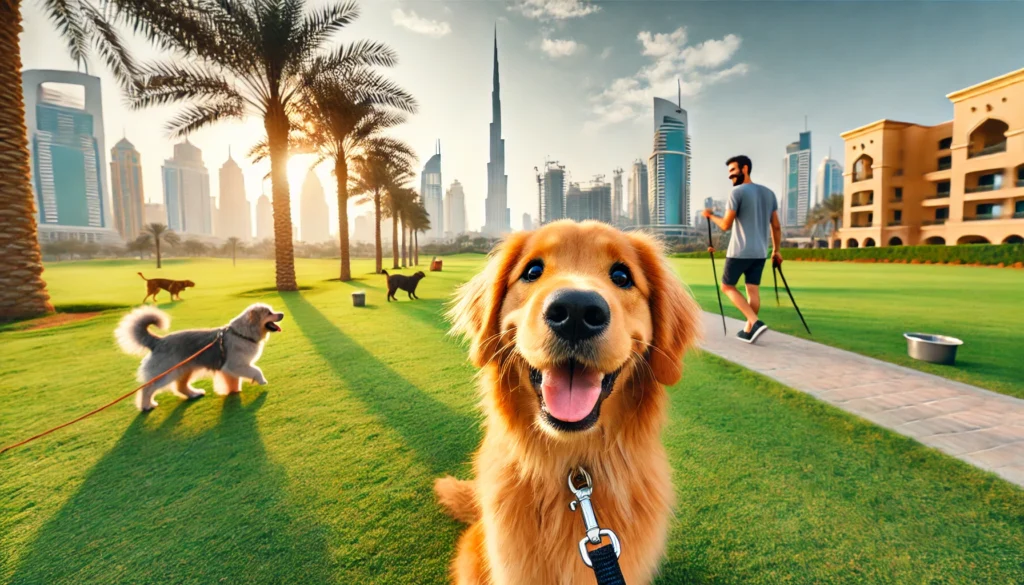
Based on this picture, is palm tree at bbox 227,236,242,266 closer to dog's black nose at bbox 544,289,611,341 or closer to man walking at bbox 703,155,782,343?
man walking at bbox 703,155,782,343

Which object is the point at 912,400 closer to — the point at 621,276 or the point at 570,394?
the point at 621,276

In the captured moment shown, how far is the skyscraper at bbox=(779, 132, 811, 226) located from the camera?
14488 cm

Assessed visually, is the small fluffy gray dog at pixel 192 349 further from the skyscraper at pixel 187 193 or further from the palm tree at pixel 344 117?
the skyscraper at pixel 187 193

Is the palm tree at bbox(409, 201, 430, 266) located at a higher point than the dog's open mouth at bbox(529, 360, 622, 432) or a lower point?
higher

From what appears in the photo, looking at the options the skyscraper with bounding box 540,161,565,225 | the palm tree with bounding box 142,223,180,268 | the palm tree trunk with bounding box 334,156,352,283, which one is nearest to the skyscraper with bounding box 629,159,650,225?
the skyscraper with bounding box 540,161,565,225

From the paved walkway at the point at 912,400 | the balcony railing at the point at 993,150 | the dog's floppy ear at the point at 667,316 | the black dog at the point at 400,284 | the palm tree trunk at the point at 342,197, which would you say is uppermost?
the balcony railing at the point at 993,150

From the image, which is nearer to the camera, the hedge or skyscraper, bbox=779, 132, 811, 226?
the hedge

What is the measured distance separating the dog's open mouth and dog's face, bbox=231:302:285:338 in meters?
4.18

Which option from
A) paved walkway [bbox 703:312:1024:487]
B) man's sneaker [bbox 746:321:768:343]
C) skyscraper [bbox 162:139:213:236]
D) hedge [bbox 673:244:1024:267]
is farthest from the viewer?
skyscraper [bbox 162:139:213:236]

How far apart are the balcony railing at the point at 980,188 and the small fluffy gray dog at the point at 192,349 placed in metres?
58.6

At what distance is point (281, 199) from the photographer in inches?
569

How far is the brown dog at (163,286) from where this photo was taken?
37.6ft

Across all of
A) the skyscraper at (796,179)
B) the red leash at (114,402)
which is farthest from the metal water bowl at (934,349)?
the skyscraper at (796,179)

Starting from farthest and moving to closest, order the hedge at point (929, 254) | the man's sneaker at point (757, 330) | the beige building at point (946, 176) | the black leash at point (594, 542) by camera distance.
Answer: the beige building at point (946, 176) → the hedge at point (929, 254) → the man's sneaker at point (757, 330) → the black leash at point (594, 542)
